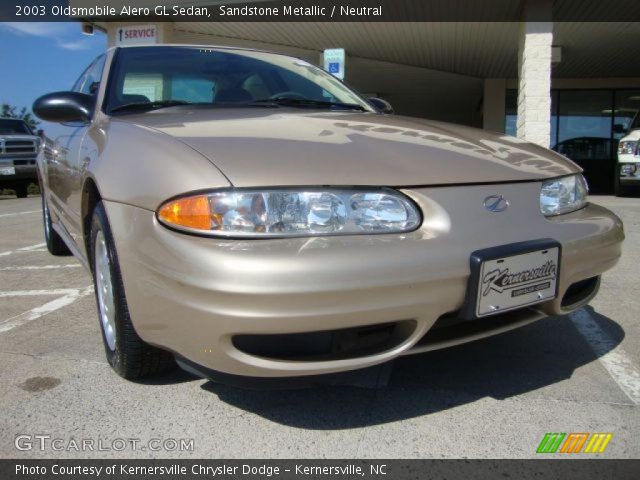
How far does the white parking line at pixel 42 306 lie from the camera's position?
3107 millimetres

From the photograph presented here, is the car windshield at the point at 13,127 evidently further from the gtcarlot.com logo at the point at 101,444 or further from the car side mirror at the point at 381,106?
the gtcarlot.com logo at the point at 101,444

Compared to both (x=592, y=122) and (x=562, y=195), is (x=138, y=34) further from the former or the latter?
(x=562, y=195)

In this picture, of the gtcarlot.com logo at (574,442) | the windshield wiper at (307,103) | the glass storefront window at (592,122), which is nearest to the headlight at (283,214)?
the gtcarlot.com logo at (574,442)

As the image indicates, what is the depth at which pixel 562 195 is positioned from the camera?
2217mm

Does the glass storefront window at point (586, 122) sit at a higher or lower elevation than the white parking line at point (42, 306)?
higher

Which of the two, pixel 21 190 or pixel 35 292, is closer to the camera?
pixel 35 292

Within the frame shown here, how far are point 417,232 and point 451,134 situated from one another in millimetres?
791

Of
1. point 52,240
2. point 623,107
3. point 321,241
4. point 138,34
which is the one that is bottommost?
point 52,240

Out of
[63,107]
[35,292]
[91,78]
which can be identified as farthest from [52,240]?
[63,107]

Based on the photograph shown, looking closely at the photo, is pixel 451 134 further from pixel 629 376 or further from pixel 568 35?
pixel 568 35

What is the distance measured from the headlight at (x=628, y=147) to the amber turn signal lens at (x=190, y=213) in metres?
9.75

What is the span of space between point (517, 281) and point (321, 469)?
0.87 meters

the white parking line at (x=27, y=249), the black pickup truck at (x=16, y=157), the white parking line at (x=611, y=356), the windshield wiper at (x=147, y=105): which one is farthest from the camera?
the black pickup truck at (x=16, y=157)

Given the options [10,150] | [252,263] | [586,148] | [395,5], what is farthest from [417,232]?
[586,148]
